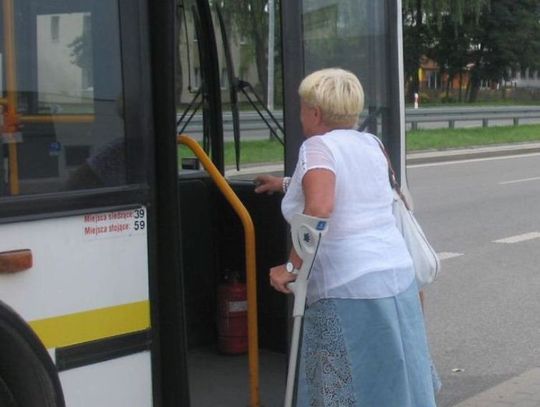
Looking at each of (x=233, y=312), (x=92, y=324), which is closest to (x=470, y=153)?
(x=233, y=312)

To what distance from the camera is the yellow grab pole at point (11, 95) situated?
313 centimetres

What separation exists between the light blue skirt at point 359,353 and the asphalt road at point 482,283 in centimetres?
213

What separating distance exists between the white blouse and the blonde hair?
63 mm

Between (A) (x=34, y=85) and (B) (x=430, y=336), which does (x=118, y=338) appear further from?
(B) (x=430, y=336)

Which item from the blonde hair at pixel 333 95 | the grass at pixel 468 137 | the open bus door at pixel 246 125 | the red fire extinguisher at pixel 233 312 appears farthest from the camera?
the grass at pixel 468 137

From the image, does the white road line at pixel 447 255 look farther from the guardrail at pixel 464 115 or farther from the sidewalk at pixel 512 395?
→ the guardrail at pixel 464 115

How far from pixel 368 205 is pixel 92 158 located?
0.97 meters

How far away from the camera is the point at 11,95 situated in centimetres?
316

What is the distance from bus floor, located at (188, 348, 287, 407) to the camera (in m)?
4.57

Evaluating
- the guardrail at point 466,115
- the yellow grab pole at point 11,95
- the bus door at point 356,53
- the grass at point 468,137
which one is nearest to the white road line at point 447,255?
the bus door at point 356,53

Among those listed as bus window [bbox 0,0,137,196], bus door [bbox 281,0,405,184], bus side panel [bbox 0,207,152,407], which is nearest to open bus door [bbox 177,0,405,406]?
bus door [bbox 281,0,405,184]

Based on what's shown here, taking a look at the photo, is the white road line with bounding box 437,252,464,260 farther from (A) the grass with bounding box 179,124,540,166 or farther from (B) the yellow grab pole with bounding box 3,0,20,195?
(A) the grass with bounding box 179,124,540,166

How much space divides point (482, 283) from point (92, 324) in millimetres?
6221

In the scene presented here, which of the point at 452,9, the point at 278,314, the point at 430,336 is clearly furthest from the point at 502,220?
the point at 452,9
